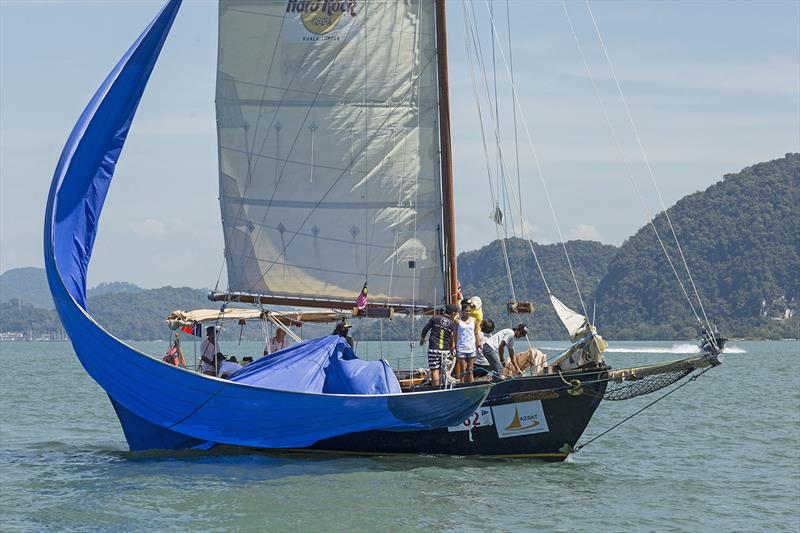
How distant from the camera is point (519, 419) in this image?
19.3 metres

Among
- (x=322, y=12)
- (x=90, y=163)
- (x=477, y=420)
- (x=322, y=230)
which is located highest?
(x=322, y=12)

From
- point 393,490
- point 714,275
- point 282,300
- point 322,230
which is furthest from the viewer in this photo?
point 714,275

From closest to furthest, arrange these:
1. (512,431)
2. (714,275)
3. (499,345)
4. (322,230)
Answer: (512,431)
(499,345)
(322,230)
(714,275)

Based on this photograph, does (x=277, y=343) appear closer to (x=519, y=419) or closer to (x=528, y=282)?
(x=519, y=419)

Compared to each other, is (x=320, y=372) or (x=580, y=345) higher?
(x=580, y=345)

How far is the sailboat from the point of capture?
19.1 metres

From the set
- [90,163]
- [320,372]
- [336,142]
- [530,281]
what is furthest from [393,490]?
[530,281]

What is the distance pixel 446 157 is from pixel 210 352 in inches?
215

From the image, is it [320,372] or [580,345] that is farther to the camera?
[580,345]

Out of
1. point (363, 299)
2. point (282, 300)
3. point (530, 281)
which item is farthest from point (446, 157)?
point (530, 281)

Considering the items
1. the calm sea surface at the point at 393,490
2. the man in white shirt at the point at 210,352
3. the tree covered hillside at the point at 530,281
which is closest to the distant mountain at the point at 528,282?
the tree covered hillside at the point at 530,281

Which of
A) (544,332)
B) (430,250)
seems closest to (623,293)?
(544,332)

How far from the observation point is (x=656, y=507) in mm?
17516

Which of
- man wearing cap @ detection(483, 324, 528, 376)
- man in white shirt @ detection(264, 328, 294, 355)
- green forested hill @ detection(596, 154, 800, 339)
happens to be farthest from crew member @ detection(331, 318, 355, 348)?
green forested hill @ detection(596, 154, 800, 339)
